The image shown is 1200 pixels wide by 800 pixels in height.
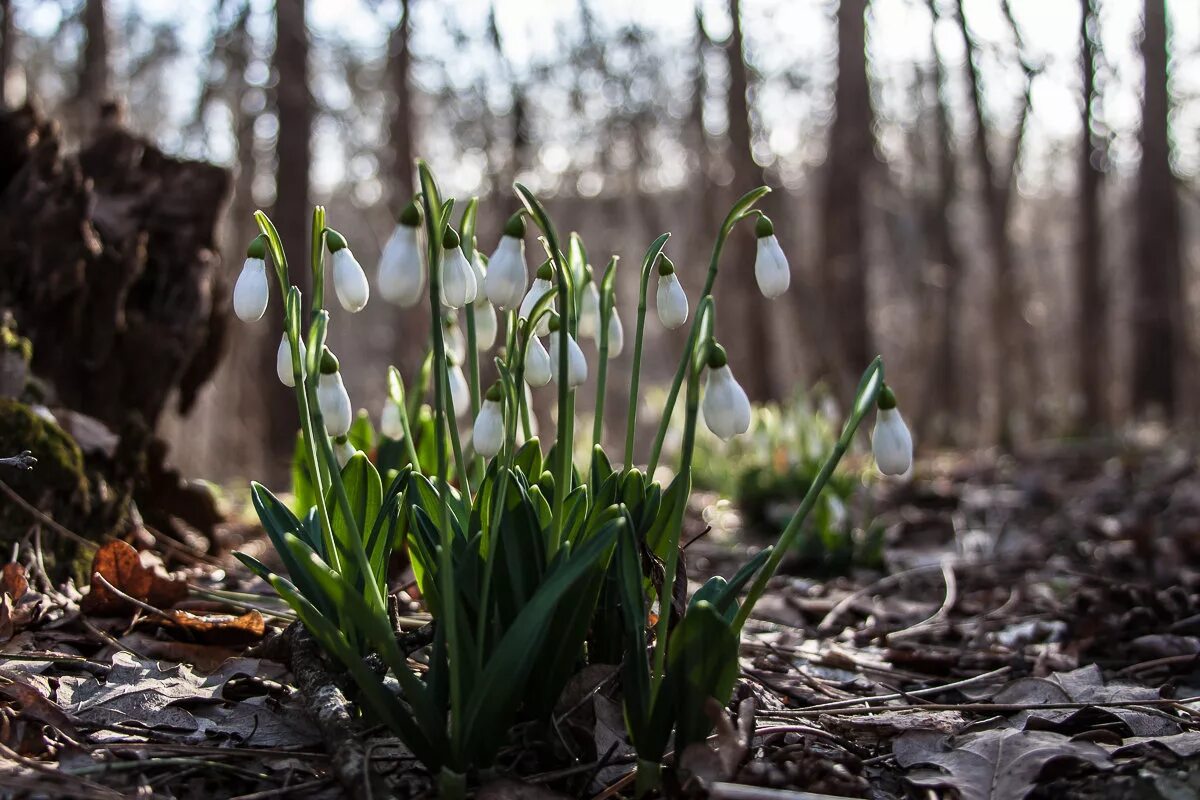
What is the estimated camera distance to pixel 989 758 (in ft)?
5.65

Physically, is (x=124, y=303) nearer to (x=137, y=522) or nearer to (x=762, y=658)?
(x=137, y=522)

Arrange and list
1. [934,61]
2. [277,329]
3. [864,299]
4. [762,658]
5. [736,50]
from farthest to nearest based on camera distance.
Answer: [934,61]
[736,50]
[864,299]
[277,329]
[762,658]

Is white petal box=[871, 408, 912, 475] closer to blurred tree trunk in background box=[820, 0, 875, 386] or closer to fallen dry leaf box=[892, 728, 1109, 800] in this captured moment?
fallen dry leaf box=[892, 728, 1109, 800]

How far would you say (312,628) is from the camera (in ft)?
5.05

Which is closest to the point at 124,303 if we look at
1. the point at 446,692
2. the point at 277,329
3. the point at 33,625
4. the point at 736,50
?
the point at 33,625

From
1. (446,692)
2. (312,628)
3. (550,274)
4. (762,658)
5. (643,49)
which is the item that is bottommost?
(762,658)

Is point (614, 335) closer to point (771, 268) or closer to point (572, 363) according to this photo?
point (572, 363)

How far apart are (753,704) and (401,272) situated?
3.14ft

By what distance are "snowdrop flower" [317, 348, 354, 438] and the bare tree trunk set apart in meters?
8.19

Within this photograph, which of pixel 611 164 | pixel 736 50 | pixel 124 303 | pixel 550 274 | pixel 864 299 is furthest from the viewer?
pixel 611 164

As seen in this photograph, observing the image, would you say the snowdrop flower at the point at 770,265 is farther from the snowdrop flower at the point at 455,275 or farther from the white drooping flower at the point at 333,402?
the white drooping flower at the point at 333,402

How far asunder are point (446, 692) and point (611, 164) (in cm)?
1508

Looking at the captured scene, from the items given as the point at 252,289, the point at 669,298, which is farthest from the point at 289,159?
the point at 669,298

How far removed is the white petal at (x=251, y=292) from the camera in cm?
165
